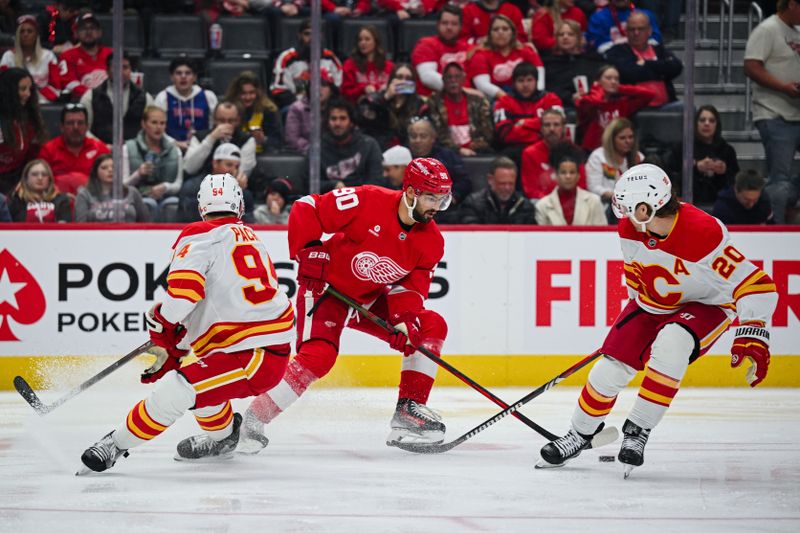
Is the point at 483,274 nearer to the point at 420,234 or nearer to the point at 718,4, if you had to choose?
the point at 420,234

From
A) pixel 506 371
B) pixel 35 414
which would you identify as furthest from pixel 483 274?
pixel 35 414

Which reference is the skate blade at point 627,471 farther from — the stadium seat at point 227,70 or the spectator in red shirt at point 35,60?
the spectator in red shirt at point 35,60

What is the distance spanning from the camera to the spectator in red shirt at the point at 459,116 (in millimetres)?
7137

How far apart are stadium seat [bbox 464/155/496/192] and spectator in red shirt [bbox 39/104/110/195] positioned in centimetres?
198

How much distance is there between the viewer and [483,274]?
679 centimetres

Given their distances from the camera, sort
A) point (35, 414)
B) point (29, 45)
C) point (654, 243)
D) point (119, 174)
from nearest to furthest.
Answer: point (654, 243) → point (35, 414) → point (119, 174) → point (29, 45)

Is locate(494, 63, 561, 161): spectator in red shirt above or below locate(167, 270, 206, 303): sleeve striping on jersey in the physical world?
above

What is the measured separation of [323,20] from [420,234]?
2.90 metres

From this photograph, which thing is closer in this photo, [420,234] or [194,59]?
[420,234]

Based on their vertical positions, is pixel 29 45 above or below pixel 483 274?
above

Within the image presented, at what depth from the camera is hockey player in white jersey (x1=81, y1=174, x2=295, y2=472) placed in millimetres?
4008

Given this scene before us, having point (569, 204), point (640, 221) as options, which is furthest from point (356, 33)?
point (640, 221)

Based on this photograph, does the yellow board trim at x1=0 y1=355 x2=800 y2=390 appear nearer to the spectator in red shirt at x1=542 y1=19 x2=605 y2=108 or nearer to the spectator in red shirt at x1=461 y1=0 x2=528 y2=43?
the spectator in red shirt at x1=542 y1=19 x2=605 y2=108

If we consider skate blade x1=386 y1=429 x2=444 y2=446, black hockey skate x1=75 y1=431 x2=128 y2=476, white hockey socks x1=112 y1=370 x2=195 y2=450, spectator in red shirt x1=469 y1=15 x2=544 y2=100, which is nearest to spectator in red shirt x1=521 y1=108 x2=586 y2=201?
spectator in red shirt x1=469 y1=15 x2=544 y2=100
